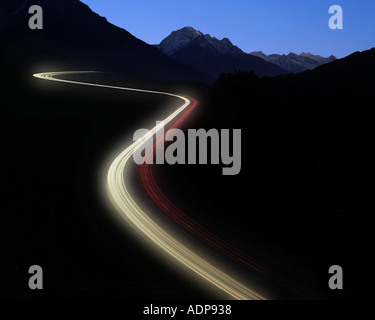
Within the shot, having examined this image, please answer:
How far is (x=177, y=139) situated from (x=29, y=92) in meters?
23.3

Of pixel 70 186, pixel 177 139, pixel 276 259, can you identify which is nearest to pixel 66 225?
pixel 70 186

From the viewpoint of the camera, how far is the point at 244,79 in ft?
220

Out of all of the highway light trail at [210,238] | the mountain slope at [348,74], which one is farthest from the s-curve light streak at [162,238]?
the mountain slope at [348,74]

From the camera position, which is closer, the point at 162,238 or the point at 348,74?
the point at 162,238

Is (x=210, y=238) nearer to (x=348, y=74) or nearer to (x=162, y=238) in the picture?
(x=162, y=238)

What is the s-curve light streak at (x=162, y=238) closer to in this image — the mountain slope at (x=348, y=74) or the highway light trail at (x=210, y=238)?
the highway light trail at (x=210, y=238)

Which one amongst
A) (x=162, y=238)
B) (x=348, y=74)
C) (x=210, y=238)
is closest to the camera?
(x=162, y=238)

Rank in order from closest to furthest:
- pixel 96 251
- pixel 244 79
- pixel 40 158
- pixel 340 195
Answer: pixel 96 251
pixel 40 158
pixel 340 195
pixel 244 79

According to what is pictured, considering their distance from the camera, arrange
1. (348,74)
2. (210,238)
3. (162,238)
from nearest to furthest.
A: 1. (162,238)
2. (210,238)
3. (348,74)

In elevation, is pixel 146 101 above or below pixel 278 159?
above

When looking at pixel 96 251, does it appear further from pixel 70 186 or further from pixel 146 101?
pixel 146 101

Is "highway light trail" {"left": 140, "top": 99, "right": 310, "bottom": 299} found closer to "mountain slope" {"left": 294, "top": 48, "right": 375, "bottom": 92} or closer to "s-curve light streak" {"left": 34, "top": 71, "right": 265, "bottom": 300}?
"s-curve light streak" {"left": 34, "top": 71, "right": 265, "bottom": 300}

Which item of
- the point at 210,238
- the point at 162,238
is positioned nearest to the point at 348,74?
the point at 210,238

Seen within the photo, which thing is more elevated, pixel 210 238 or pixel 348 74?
pixel 348 74
